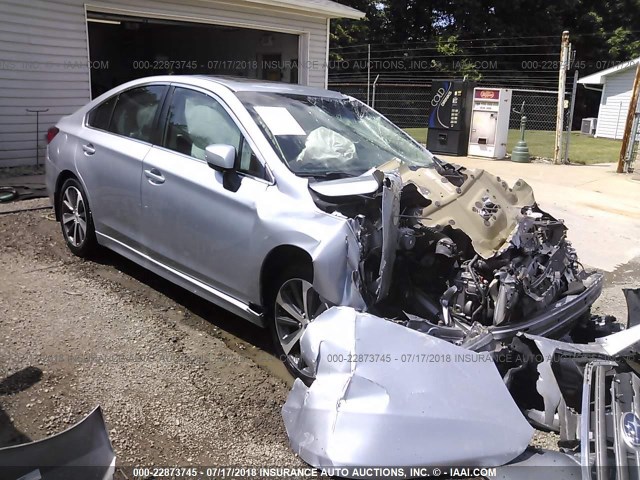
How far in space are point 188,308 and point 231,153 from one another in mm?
1480

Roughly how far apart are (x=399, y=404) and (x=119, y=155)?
3146 millimetres

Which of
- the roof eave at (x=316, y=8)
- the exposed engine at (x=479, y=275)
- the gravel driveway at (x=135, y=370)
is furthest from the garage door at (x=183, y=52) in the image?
the exposed engine at (x=479, y=275)

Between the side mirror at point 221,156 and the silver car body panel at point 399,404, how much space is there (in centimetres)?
132

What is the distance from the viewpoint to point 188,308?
15.0 ft

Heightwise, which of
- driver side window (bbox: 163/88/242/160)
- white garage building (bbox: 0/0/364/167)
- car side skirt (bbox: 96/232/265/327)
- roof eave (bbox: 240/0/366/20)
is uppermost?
roof eave (bbox: 240/0/366/20)

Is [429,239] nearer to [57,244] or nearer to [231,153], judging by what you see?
[231,153]

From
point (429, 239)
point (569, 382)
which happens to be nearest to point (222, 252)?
point (429, 239)

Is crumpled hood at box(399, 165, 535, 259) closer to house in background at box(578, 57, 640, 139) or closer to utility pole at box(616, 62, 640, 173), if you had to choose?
utility pole at box(616, 62, 640, 173)

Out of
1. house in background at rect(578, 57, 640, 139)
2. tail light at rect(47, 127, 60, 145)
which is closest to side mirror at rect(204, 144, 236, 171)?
tail light at rect(47, 127, 60, 145)

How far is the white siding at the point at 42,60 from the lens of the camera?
9.62 meters

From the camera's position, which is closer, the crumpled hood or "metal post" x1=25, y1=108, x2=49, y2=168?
the crumpled hood

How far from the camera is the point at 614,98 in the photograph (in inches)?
1134

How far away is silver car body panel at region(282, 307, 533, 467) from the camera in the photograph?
2.59m

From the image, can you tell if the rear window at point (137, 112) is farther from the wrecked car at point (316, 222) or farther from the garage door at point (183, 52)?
the garage door at point (183, 52)
